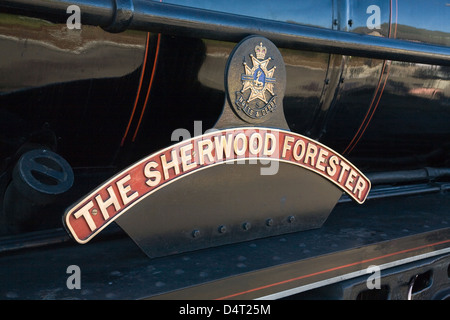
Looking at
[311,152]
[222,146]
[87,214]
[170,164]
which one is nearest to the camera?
[87,214]

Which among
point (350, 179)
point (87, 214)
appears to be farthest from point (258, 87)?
point (87, 214)

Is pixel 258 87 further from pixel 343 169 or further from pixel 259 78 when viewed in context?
pixel 343 169

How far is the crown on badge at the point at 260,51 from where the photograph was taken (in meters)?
1.72

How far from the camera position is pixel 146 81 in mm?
1758

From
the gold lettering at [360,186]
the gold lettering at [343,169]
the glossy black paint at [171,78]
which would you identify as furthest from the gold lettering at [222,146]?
the gold lettering at [360,186]

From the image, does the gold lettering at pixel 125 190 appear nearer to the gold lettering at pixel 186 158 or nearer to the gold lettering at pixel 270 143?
the gold lettering at pixel 186 158

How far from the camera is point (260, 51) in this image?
173cm

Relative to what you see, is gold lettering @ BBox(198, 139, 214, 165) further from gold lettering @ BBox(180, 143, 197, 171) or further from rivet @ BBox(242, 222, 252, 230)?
rivet @ BBox(242, 222, 252, 230)

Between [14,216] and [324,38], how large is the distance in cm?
124

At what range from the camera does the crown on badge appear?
5.64 ft

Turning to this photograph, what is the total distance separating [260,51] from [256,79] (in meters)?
0.10
